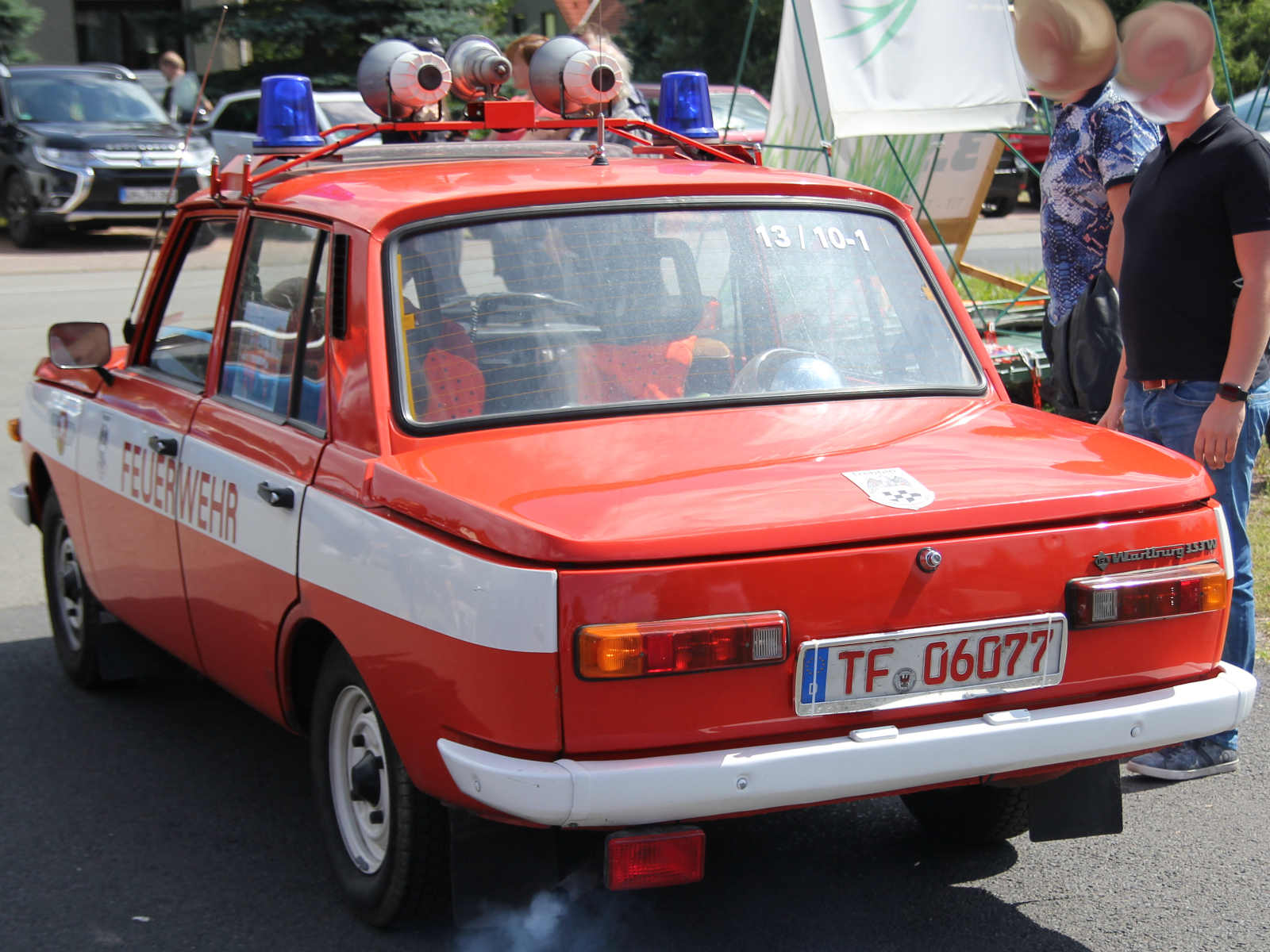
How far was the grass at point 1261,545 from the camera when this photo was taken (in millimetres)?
5348

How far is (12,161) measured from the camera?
17.6m

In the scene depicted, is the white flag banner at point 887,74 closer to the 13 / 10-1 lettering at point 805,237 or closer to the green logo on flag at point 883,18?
the green logo on flag at point 883,18

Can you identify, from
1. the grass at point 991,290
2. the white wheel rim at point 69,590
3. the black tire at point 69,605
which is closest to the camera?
the black tire at point 69,605

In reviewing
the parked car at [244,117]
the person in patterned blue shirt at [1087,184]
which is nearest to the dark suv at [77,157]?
the parked car at [244,117]

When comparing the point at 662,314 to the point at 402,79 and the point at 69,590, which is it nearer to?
the point at 402,79

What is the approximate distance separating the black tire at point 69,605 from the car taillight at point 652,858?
8.83 feet

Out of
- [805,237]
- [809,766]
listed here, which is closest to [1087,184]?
[805,237]

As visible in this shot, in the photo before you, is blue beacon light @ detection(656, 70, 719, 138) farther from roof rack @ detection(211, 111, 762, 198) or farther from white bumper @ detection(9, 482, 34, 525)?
white bumper @ detection(9, 482, 34, 525)

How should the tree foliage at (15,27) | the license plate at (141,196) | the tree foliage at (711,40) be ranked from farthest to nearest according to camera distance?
the tree foliage at (711,40)
the tree foliage at (15,27)
the license plate at (141,196)

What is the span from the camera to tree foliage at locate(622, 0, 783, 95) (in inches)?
1142

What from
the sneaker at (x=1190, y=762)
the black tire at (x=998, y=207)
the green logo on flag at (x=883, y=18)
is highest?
the green logo on flag at (x=883, y=18)

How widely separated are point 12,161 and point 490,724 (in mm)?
17189

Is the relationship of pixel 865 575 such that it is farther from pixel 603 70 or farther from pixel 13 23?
pixel 13 23

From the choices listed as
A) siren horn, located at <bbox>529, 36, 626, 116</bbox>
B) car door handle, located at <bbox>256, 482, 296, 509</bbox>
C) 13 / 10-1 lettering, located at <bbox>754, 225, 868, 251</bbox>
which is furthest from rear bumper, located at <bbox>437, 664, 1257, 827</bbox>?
siren horn, located at <bbox>529, 36, 626, 116</bbox>
